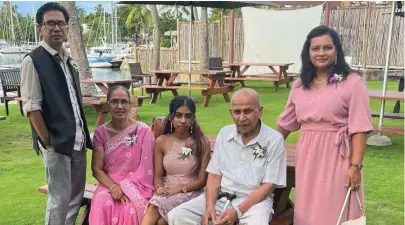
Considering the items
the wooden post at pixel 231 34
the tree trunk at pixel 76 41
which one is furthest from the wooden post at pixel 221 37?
the tree trunk at pixel 76 41

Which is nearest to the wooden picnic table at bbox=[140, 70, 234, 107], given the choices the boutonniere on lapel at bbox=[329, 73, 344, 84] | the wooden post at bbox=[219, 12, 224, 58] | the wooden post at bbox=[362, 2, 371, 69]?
the wooden post at bbox=[219, 12, 224, 58]

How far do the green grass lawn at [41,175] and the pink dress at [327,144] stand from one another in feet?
4.44

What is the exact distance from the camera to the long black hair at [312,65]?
2776 millimetres

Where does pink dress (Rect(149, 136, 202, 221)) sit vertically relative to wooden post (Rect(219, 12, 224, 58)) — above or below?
below

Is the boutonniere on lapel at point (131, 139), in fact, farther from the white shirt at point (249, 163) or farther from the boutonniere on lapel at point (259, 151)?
the boutonniere on lapel at point (259, 151)

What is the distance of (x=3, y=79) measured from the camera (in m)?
10.5

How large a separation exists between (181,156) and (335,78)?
126cm

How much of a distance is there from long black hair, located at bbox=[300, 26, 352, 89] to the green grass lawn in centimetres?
178

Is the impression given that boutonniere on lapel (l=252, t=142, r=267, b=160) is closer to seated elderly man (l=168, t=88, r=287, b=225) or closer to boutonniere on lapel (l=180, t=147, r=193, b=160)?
seated elderly man (l=168, t=88, r=287, b=225)

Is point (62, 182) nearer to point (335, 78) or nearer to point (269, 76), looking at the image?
point (335, 78)

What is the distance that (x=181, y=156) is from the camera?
3367 millimetres

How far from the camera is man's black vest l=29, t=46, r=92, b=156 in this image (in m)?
2.84

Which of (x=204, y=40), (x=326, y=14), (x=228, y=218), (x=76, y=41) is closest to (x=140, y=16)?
(x=204, y=40)

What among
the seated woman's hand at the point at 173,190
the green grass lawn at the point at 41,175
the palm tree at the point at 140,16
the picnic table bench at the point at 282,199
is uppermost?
the palm tree at the point at 140,16
